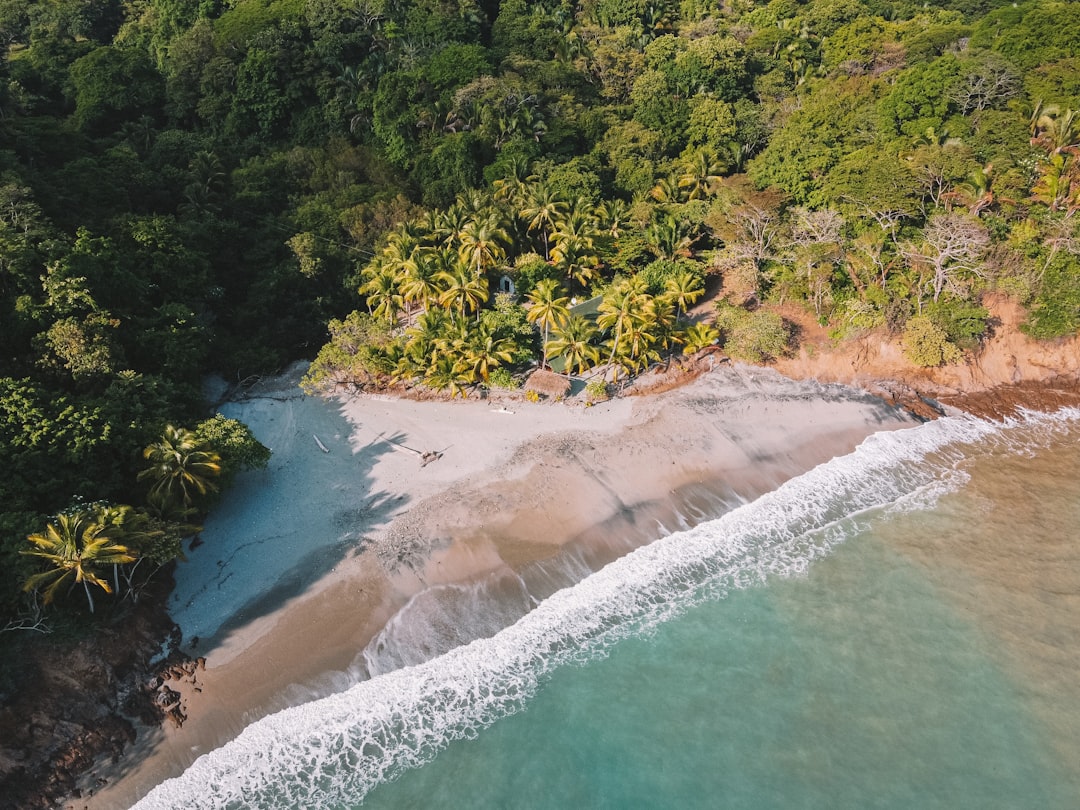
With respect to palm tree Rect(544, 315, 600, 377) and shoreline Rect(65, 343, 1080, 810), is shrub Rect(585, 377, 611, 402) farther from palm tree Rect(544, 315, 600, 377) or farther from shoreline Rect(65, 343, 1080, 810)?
palm tree Rect(544, 315, 600, 377)

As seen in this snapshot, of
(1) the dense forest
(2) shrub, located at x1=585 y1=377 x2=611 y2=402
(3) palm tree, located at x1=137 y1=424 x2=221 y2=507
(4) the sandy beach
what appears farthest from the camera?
(2) shrub, located at x1=585 y1=377 x2=611 y2=402

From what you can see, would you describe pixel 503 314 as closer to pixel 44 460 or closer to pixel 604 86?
pixel 44 460

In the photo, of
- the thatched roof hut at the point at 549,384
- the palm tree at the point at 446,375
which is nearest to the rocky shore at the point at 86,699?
the palm tree at the point at 446,375

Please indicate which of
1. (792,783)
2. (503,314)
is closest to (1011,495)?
(792,783)

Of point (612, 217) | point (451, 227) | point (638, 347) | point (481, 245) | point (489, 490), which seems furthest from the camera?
point (612, 217)

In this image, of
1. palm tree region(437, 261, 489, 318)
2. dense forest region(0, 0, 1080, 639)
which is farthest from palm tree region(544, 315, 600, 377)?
palm tree region(437, 261, 489, 318)

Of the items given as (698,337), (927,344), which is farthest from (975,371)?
(698,337)

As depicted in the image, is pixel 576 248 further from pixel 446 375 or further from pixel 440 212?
pixel 446 375
